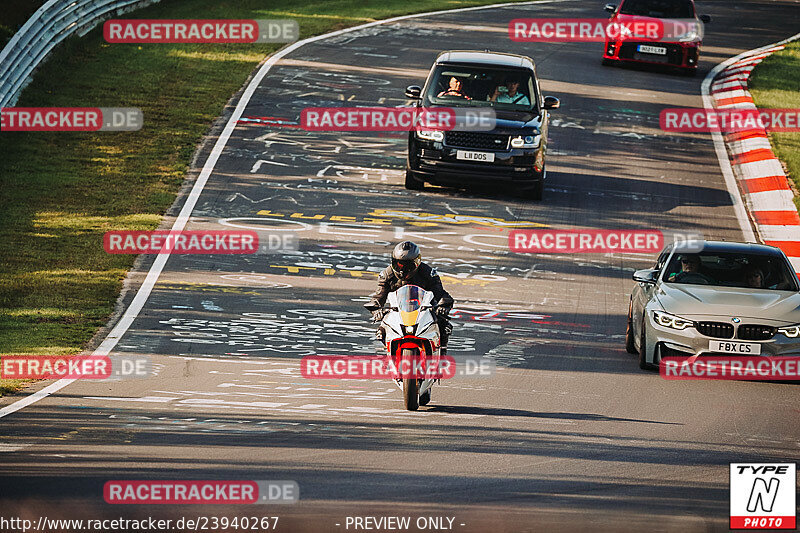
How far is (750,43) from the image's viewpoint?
39750 millimetres

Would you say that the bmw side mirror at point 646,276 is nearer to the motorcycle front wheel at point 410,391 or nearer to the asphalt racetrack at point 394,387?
the asphalt racetrack at point 394,387

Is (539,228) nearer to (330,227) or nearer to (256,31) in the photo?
(330,227)

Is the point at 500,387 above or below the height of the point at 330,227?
below

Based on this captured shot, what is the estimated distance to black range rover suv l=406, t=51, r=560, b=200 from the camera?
22.1 m

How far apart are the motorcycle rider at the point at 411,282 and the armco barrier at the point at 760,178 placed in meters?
9.35

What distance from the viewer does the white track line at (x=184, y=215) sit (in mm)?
12750

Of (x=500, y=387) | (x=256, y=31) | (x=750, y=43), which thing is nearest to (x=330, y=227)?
(x=500, y=387)

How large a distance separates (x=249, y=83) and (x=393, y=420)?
64.9 ft
